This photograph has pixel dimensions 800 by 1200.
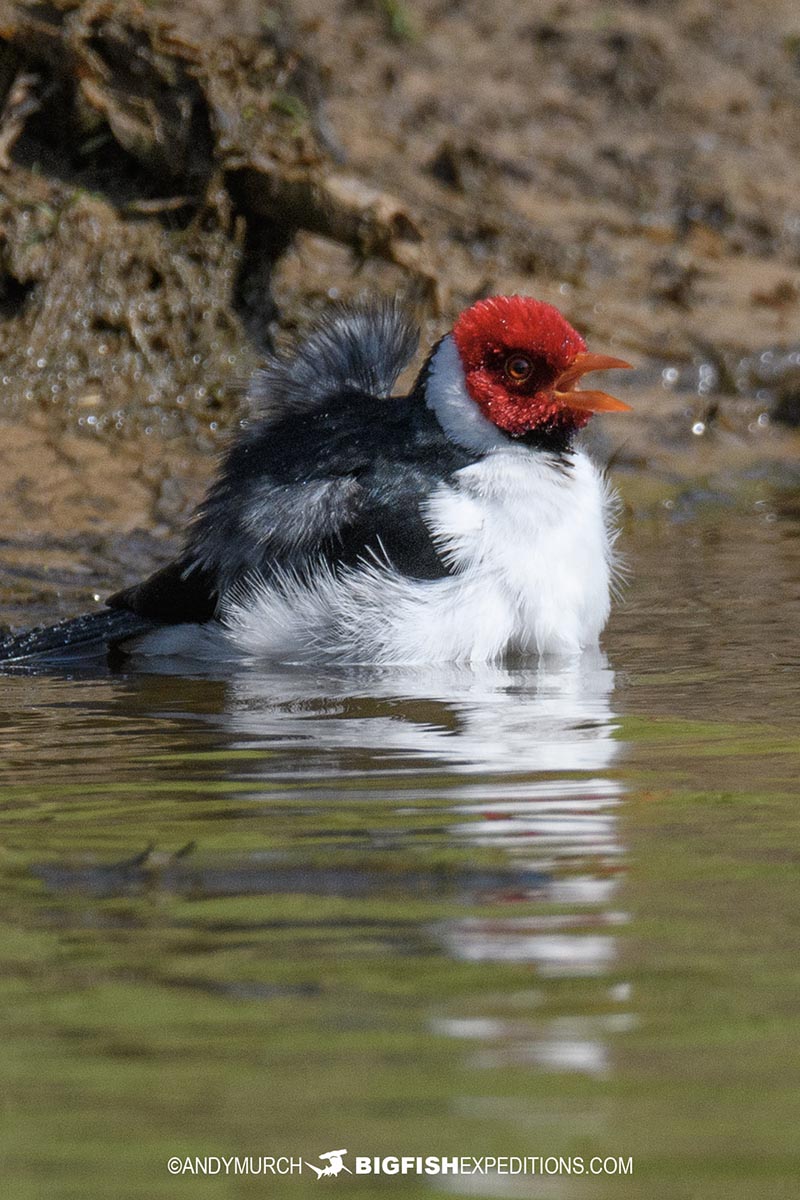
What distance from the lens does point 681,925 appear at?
302 cm

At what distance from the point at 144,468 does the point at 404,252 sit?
5.64 feet

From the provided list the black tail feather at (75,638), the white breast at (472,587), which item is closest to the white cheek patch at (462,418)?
the white breast at (472,587)

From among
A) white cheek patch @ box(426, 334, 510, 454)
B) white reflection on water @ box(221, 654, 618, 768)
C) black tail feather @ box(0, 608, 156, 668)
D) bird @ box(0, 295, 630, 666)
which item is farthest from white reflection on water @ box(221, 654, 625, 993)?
white cheek patch @ box(426, 334, 510, 454)

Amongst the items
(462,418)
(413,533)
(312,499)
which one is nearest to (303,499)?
(312,499)

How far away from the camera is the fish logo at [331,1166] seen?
226 cm

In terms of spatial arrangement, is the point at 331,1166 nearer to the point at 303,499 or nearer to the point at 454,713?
the point at 454,713

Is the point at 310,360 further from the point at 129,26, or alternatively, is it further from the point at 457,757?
the point at 129,26

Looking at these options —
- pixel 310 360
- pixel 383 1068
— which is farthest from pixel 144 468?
pixel 383 1068

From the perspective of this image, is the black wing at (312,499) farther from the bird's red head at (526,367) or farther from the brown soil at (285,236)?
the brown soil at (285,236)

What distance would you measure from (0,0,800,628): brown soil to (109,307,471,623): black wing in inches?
39.5

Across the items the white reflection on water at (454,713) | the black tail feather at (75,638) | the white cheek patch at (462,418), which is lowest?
the white reflection on water at (454,713)

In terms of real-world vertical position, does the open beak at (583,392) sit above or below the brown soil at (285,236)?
below

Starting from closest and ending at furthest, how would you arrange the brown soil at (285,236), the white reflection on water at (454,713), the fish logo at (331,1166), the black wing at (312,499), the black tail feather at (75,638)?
Answer: the fish logo at (331,1166), the white reflection on water at (454,713), the black wing at (312,499), the black tail feather at (75,638), the brown soil at (285,236)

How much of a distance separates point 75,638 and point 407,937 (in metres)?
2.80
